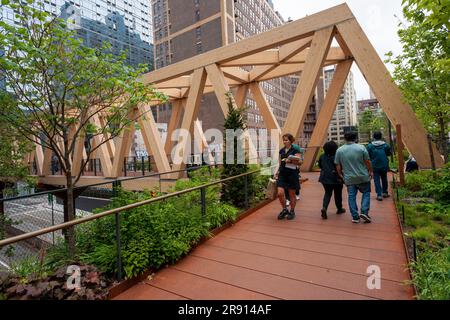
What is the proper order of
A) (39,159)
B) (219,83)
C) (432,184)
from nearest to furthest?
(432,184) < (219,83) < (39,159)

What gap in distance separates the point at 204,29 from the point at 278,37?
1869 inches

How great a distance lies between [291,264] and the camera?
3316mm

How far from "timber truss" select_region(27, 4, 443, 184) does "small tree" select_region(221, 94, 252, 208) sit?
114 cm

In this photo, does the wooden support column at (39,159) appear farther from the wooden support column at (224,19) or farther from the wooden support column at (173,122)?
the wooden support column at (224,19)

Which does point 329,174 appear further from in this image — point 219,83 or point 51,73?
point 219,83

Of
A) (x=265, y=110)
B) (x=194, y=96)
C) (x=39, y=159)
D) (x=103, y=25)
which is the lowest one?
(x=39, y=159)

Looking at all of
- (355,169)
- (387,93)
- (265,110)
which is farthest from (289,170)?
(265,110)

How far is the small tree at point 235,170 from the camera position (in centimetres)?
614

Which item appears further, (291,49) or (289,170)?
(291,49)

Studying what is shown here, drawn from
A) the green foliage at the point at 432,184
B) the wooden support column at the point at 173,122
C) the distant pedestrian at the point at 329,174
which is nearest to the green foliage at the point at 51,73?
the distant pedestrian at the point at 329,174

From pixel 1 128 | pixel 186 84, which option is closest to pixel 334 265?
pixel 1 128

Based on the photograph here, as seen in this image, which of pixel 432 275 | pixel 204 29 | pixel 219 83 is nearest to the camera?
pixel 432 275

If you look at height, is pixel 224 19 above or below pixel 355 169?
above
